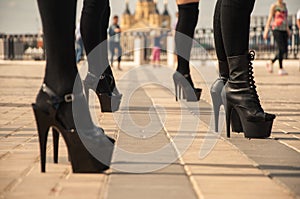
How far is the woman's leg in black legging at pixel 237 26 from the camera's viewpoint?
460 centimetres

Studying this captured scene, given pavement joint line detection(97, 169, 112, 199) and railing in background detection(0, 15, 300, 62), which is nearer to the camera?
pavement joint line detection(97, 169, 112, 199)

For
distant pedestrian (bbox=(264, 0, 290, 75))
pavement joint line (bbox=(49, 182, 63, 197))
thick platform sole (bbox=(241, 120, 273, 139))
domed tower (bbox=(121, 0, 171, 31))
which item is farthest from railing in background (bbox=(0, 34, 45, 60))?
domed tower (bbox=(121, 0, 171, 31))

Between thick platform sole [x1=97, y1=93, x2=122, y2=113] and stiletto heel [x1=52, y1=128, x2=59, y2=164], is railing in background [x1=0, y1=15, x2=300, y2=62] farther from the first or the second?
stiletto heel [x1=52, y1=128, x2=59, y2=164]

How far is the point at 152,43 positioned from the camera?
3684 cm

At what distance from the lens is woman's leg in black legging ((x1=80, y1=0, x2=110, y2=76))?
6125 mm

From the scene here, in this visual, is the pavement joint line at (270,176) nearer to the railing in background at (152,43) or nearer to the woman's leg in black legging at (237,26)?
the woman's leg in black legging at (237,26)

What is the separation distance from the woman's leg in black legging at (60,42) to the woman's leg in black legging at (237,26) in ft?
4.52

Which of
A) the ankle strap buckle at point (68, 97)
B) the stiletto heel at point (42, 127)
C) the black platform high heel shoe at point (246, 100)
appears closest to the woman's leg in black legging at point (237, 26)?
the black platform high heel shoe at point (246, 100)

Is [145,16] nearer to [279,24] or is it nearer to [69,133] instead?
[279,24]

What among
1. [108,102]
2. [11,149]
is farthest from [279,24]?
[11,149]

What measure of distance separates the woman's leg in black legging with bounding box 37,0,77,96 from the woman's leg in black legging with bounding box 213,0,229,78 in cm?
185

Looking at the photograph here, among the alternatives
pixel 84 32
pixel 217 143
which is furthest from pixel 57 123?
pixel 84 32

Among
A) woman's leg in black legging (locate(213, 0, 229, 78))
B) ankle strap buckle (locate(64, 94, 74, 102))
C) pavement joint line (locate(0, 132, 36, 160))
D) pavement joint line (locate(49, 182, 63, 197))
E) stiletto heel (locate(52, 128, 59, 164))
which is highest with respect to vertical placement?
woman's leg in black legging (locate(213, 0, 229, 78))

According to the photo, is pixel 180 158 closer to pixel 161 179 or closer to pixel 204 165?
pixel 204 165
